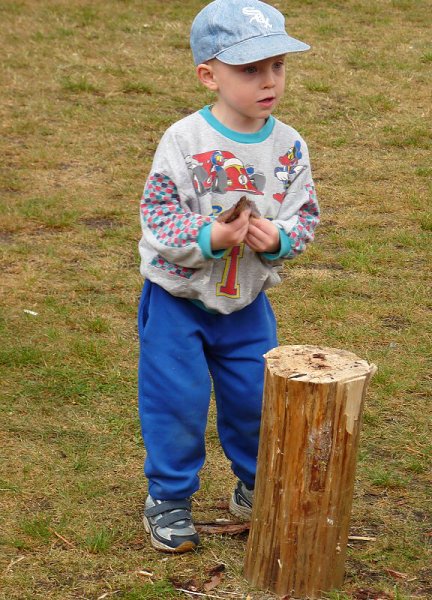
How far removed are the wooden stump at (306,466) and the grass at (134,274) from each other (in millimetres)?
195

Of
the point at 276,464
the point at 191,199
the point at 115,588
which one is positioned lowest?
the point at 115,588

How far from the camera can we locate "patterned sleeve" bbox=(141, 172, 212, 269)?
3431 mm

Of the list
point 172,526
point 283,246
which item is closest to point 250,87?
point 283,246

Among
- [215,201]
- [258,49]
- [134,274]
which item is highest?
[258,49]

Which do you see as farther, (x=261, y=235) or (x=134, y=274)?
(x=134, y=274)

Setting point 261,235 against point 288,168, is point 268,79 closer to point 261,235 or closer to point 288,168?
point 288,168

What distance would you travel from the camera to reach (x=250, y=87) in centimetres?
349

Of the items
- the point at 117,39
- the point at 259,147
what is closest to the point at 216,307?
the point at 259,147

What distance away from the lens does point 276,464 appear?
3.36 metres

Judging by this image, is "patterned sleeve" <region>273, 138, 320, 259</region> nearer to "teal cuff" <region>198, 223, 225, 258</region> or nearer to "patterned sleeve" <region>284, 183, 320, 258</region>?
"patterned sleeve" <region>284, 183, 320, 258</region>

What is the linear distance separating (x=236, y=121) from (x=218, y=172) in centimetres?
18

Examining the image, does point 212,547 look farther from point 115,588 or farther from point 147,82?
point 147,82

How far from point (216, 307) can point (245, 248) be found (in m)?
0.21

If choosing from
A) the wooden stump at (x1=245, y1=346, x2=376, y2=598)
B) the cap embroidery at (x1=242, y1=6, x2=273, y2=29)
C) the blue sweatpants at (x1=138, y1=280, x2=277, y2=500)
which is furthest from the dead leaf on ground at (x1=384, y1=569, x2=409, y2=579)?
the cap embroidery at (x1=242, y1=6, x2=273, y2=29)
